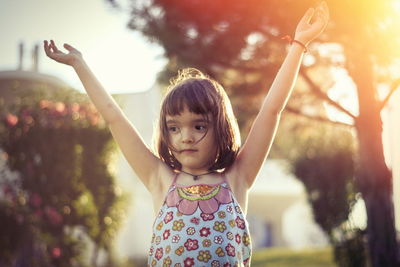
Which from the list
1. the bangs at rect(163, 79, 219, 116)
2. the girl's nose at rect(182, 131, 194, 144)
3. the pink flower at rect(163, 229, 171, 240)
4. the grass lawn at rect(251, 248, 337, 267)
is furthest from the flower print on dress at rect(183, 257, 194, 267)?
the grass lawn at rect(251, 248, 337, 267)

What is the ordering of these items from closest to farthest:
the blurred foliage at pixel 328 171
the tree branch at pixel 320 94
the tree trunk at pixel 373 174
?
the tree trunk at pixel 373 174 → the tree branch at pixel 320 94 → the blurred foliage at pixel 328 171

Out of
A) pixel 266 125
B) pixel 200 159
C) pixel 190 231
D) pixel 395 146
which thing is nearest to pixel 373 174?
pixel 395 146

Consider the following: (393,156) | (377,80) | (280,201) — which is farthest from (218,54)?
(280,201)

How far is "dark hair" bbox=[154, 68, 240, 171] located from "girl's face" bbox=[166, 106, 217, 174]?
0.02 metres

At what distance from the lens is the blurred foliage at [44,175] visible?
6953mm

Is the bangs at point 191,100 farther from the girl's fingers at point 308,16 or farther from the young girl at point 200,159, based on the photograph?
the girl's fingers at point 308,16

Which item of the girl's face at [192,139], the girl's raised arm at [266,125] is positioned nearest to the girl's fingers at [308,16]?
the girl's raised arm at [266,125]

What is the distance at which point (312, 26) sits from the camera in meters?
2.17

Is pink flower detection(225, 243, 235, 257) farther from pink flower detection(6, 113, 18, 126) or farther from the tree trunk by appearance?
pink flower detection(6, 113, 18, 126)

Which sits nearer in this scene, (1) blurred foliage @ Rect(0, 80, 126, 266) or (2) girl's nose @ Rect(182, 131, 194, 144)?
(2) girl's nose @ Rect(182, 131, 194, 144)

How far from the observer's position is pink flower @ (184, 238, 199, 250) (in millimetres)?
1893

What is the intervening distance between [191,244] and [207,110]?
0.47 metres

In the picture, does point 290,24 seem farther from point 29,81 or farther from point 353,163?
point 29,81

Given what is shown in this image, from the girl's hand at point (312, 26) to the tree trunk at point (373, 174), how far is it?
12.0ft
